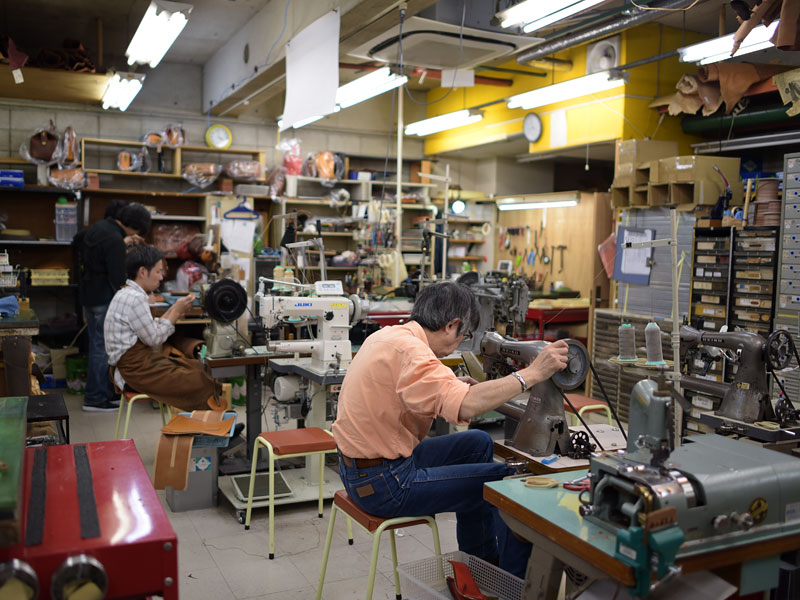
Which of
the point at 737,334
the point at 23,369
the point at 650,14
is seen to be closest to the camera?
the point at 737,334

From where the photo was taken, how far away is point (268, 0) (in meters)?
5.77

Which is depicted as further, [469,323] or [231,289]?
[231,289]

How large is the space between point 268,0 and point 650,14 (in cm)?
304

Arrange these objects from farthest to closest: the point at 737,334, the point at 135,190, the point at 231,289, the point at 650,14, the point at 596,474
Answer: the point at 135,190, the point at 650,14, the point at 231,289, the point at 737,334, the point at 596,474

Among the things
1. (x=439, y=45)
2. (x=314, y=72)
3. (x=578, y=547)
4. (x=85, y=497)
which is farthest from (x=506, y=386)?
(x=439, y=45)

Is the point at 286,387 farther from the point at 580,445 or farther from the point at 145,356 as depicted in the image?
the point at 580,445

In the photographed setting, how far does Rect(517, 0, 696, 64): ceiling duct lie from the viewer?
3963mm

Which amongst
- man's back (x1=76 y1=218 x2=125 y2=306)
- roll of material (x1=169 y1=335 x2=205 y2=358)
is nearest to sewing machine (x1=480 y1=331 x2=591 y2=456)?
roll of material (x1=169 y1=335 x2=205 y2=358)

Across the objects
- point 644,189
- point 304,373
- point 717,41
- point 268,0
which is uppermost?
point 268,0

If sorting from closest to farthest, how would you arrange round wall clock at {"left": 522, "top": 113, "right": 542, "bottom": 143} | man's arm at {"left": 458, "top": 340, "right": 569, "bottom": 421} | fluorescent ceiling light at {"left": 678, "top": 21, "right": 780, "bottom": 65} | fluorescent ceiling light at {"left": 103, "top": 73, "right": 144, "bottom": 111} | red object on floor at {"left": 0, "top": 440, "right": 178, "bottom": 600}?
red object on floor at {"left": 0, "top": 440, "right": 178, "bottom": 600} → man's arm at {"left": 458, "top": 340, "right": 569, "bottom": 421} → fluorescent ceiling light at {"left": 678, "top": 21, "right": 780, "bottom": 65} → fluorescent ceiling light at {"left": 103, "top": 73, "right": 144, "bottom": 111} → round wall clock at {"left": 522, "top": 113, "right": 542, "bottom": 143}

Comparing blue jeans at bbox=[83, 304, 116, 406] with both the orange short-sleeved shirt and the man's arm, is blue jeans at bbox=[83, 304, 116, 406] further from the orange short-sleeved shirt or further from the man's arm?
the man's arm

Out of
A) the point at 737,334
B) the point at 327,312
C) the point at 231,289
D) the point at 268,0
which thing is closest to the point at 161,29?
the point at 268,0

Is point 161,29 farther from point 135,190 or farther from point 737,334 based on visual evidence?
point 737,334

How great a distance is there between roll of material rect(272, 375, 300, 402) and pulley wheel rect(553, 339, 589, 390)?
6.39 ft
